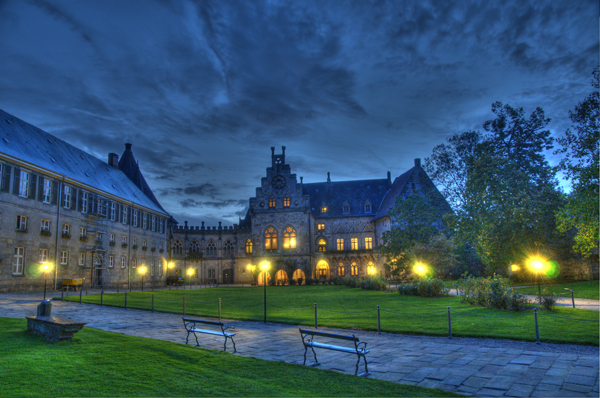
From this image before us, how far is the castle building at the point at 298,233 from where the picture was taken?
50906 millimetres

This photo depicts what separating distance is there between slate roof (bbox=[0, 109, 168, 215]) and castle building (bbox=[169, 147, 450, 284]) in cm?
1520

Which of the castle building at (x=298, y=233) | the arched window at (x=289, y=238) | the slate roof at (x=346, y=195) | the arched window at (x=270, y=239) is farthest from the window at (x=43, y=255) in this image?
the slate roof at (x=346, y=195)

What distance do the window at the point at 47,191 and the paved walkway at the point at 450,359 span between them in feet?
60.0

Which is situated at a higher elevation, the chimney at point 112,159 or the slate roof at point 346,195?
the chimney at point 112,159

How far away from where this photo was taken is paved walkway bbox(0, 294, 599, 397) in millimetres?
7191

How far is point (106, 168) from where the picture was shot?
42500mm

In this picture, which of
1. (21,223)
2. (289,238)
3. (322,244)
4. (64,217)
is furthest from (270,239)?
(21,223)

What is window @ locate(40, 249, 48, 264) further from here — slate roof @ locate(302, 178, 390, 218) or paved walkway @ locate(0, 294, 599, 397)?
slate roof @ locate(302, 178, 390, 218)

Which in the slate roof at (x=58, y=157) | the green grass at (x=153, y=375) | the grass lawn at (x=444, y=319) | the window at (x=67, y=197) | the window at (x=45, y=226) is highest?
the slate roof at (x=58, y=157)

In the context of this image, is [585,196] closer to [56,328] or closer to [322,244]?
[56,328]

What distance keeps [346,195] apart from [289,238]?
47.5 ft

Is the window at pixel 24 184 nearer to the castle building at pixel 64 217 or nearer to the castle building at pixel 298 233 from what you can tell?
the castle building at pixel 64 217

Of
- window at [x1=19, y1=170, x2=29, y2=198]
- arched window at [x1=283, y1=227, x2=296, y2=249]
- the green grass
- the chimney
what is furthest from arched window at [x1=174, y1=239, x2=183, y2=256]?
the green grass

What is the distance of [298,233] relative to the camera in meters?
50.8
